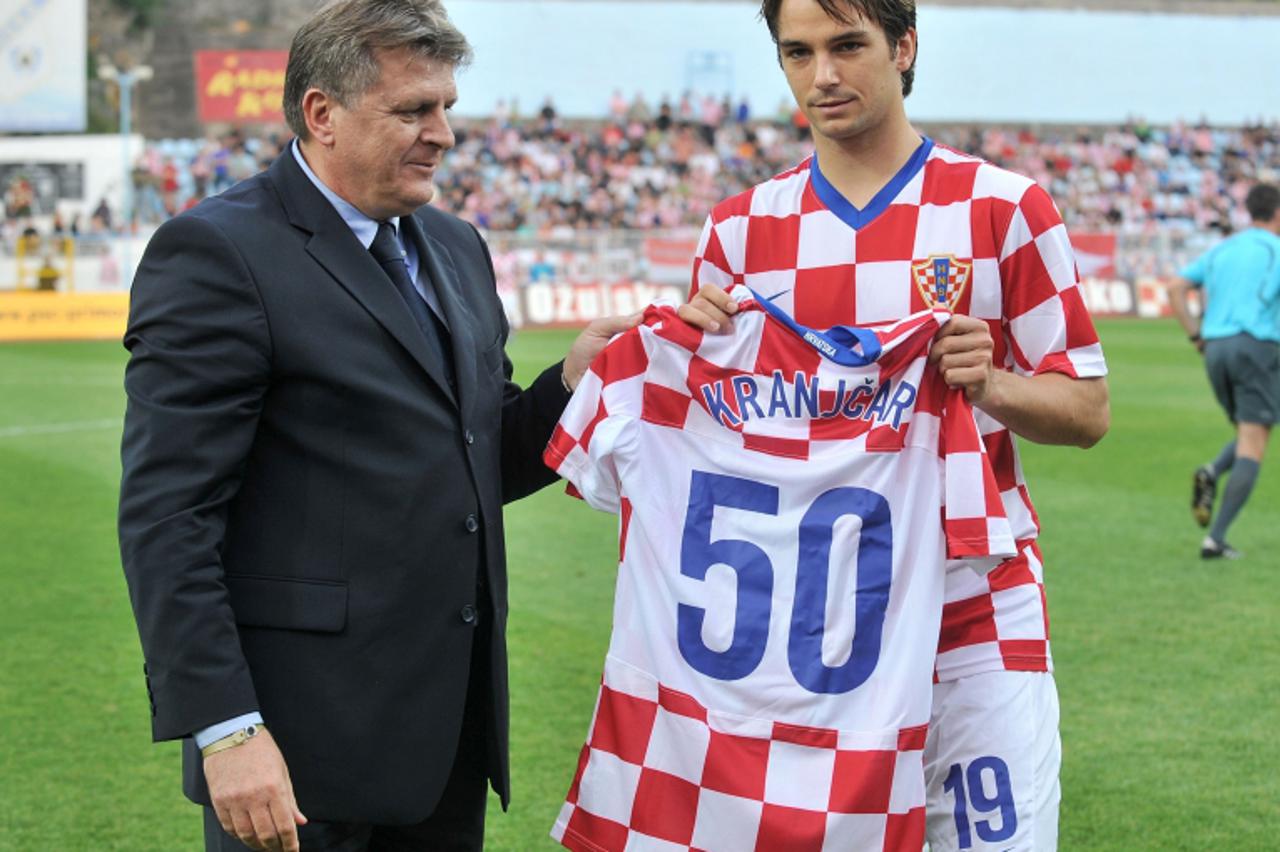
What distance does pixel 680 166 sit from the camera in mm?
38031

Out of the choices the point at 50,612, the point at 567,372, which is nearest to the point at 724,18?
the point at 50,612

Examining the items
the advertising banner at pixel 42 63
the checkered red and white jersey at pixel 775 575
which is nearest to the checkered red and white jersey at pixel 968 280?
the checkered red and white jersey at pixel 775 575

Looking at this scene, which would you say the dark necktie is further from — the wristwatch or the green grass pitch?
the green grass pitch

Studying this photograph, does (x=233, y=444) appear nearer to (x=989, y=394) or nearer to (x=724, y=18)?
(x=989, y=394)

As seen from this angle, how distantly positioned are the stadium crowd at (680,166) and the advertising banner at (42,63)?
10.6 ft

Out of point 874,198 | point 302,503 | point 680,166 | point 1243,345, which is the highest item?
point 874,198

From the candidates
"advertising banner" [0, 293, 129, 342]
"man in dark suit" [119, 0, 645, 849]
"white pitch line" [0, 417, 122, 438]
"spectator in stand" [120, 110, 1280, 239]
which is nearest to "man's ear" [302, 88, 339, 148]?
"man in dark suit" [119, 0, 645, 849]

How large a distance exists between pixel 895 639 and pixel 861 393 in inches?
17.2

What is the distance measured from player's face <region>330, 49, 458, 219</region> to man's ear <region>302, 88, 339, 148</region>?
1cm

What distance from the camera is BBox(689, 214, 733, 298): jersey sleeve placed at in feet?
10.3

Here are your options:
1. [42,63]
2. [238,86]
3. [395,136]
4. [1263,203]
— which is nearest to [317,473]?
[395,136]

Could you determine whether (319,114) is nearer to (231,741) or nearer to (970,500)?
(231,741)

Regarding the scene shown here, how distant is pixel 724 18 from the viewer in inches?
1735

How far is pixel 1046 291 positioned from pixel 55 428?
502 inches
